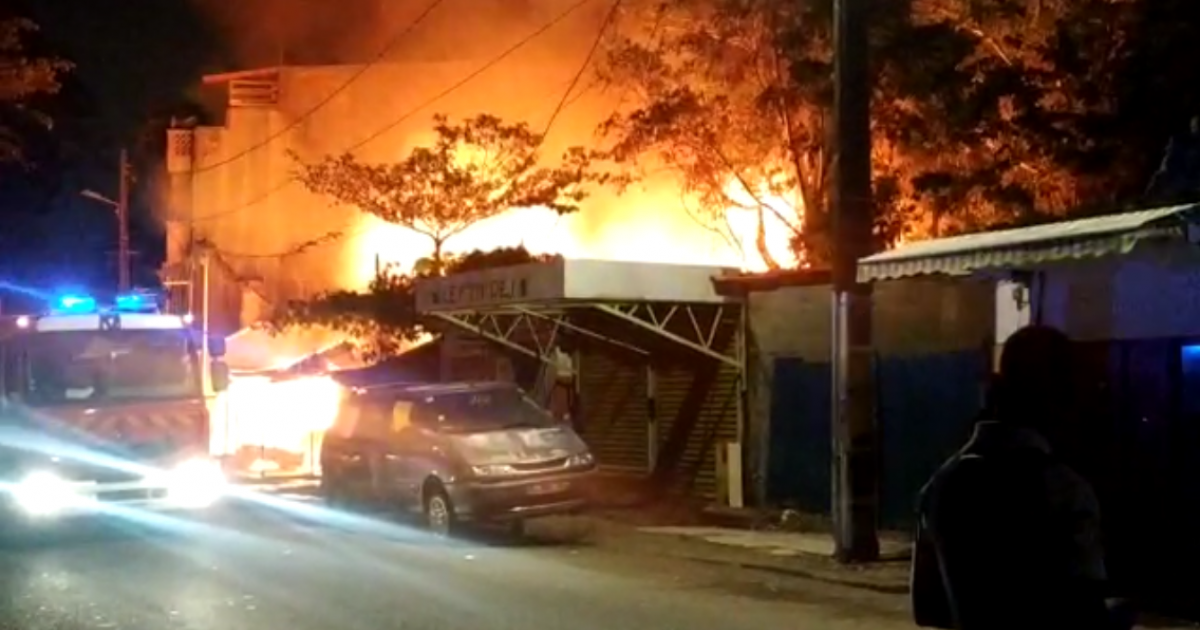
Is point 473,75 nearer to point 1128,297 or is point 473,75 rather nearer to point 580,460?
point 580,460

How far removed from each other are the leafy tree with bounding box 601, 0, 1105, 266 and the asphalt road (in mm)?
5192

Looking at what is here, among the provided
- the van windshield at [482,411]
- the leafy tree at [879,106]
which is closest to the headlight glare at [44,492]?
the van windshield at [482,411]

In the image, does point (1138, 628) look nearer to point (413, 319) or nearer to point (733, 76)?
point (733, 76)

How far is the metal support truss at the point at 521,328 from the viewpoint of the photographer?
23953 millimetres

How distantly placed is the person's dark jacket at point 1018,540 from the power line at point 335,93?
1526 inches

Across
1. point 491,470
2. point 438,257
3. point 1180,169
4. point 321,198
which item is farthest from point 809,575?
point 321,198

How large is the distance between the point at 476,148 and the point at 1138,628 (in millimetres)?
24124

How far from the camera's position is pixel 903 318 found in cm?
1848

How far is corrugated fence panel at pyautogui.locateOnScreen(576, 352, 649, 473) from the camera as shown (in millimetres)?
23906

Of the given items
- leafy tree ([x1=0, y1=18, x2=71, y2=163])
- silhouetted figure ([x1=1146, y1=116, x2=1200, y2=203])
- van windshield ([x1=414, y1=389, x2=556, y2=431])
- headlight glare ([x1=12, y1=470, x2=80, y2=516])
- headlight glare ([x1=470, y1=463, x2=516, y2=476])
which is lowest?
headlight glare ([x1=12, y1=470, x2=80, y2=516])

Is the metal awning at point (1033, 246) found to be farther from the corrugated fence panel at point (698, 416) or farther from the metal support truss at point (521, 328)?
the metal support truss at point (521, 328)

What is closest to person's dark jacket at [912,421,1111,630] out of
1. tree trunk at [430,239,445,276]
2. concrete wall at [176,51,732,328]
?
tree trunk at [430,239,445,276]

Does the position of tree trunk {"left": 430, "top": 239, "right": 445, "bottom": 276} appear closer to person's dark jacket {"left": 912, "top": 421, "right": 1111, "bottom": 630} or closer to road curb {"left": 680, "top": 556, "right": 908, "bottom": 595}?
road curb {"left": 680, "top": 556, "right": 908, "bottom": 595}

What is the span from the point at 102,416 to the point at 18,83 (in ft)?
69.4
